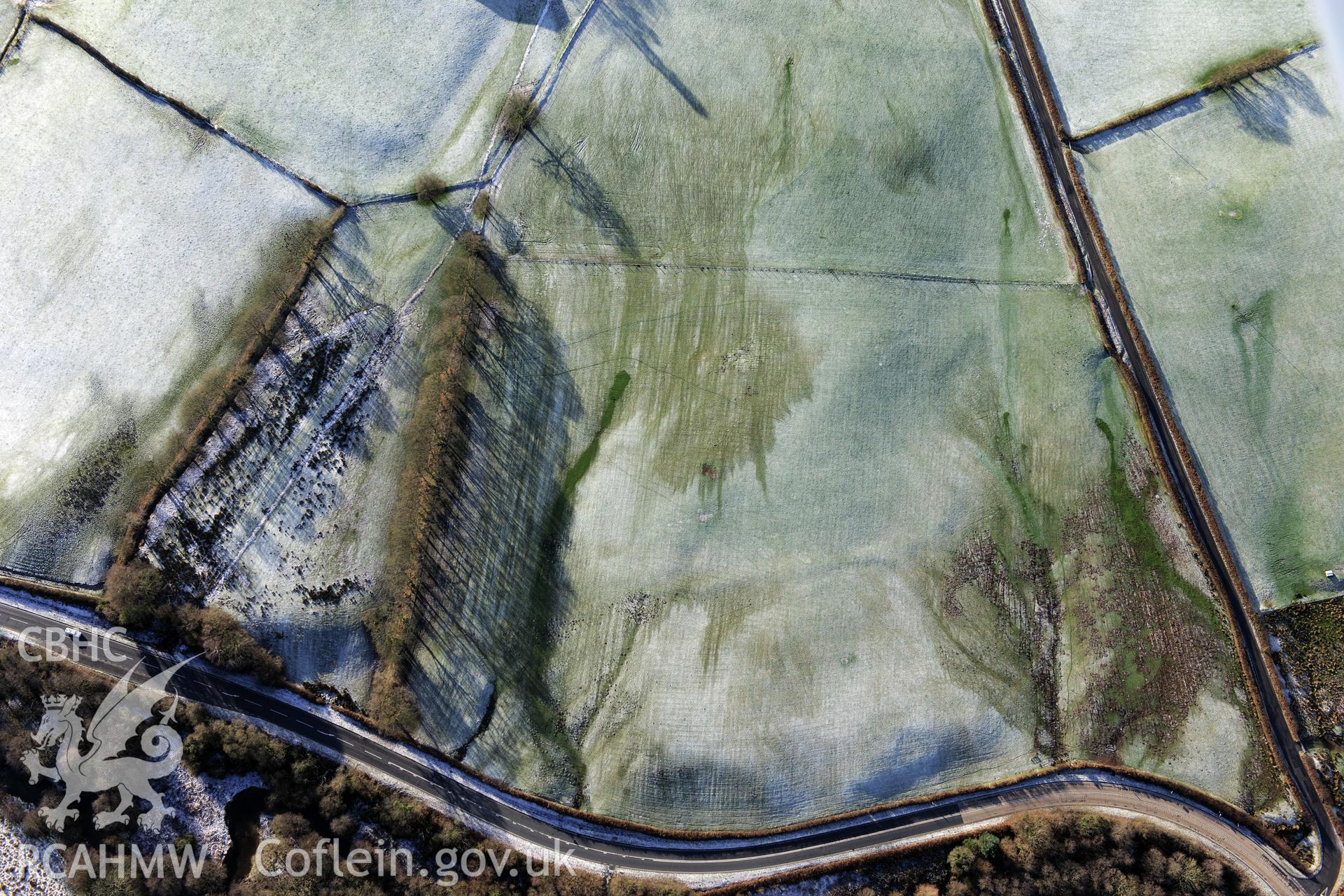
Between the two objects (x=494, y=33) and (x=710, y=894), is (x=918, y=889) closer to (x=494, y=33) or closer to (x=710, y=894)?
(x=710, y=894)

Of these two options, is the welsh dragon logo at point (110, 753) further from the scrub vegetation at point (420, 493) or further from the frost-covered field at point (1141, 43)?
the frost-covered field at point (1141, 43)

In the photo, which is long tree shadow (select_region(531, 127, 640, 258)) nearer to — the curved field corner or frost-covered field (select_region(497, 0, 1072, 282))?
frost-covered field (select_region(497, 0, 1072, 282))

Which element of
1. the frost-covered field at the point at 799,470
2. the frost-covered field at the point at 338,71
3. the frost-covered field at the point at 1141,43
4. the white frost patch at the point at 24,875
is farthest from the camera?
the frost-covered field at the point at 1141,43

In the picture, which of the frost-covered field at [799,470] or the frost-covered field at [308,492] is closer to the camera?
the frost-covered field at [308,492]

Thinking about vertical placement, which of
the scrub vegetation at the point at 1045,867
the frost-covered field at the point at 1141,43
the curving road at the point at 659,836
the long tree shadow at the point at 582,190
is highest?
the frost-covered field at the point at 1141,43

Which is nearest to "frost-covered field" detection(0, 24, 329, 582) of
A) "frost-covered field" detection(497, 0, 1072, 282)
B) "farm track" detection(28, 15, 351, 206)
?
"farm track" detection(28, 15, 351, 206)

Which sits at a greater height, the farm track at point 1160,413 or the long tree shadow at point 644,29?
the long tree shadow at point 644,29

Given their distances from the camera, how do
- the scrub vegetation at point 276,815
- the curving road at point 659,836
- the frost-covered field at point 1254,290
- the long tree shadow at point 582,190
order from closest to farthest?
the scrub vegetation at point 276,815, the curving road at point 659,836, the frost-covered field at point 1254,290, the long tree shadow at point 582,190

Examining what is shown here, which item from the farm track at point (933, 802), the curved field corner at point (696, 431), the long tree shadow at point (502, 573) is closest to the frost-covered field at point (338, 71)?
the curved field corner at point (696, 431)
